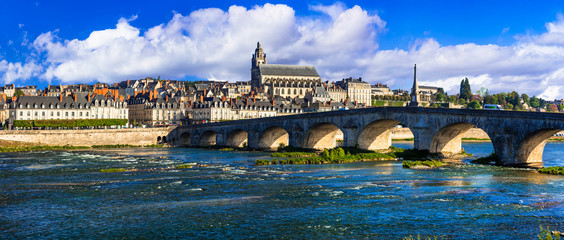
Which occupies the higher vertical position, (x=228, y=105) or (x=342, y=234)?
(x=228, y=105)

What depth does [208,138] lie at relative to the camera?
10050cm

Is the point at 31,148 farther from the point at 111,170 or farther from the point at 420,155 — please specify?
the point at 420,155

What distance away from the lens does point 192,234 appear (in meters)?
23.1

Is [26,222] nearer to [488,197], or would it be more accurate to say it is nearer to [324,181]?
[324,181]

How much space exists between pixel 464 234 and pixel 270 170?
26412mm

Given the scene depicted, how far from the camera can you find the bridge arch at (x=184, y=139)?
103 meters

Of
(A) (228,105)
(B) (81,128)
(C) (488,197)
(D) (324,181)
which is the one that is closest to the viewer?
(C) (488,197)

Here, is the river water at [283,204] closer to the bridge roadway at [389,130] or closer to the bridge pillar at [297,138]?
the bridge roadway at [389,130]

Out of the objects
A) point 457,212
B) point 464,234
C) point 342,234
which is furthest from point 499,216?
point 342,234

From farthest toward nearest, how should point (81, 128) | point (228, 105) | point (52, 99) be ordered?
point (228, 105), point (52, 99), point (81, 128)

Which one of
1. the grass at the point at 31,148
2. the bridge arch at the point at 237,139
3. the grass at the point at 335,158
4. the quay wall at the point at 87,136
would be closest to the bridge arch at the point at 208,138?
the bridge arch at the point at 237,139

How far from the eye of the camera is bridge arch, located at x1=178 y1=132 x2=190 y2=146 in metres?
103

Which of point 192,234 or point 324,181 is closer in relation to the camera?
point 192,234

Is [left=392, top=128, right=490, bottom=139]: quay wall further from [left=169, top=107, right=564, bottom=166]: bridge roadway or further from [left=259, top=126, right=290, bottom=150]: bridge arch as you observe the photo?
[left=259, top=126, right=290, bottom=150]: bridge arch
